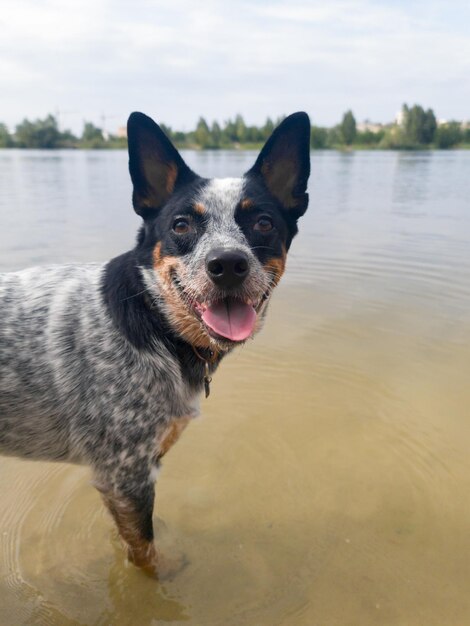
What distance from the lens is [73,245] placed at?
9352mm

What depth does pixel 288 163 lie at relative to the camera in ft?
10.3

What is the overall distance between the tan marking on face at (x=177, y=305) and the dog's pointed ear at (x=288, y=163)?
2.99ft

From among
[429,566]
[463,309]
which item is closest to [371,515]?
[429,566]

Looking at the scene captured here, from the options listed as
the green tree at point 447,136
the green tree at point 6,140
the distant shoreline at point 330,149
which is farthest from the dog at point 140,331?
the green tree at point 6,140

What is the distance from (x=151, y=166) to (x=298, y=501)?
97.9 inches

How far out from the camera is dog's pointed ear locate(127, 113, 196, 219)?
2.85 meters

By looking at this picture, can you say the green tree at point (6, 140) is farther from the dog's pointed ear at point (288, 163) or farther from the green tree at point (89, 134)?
the dog's pointed ear at point (288, 163)

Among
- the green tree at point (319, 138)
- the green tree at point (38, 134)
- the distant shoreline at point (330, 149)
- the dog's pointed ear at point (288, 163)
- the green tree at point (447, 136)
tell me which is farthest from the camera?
the green tree at point (38, 134)

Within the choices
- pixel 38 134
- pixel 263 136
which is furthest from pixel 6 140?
pixel 263 136

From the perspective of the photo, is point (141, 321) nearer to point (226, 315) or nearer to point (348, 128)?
point (226, 315)

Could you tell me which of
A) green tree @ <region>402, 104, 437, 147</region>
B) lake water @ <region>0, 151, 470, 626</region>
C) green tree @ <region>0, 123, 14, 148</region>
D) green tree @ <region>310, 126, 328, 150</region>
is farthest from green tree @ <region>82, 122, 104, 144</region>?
lake water @ <region>0, 151, 470, 626</region>

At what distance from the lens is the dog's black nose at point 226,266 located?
2.43 meters

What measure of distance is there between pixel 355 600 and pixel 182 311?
1918mm

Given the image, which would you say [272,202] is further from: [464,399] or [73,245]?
[73,245]
